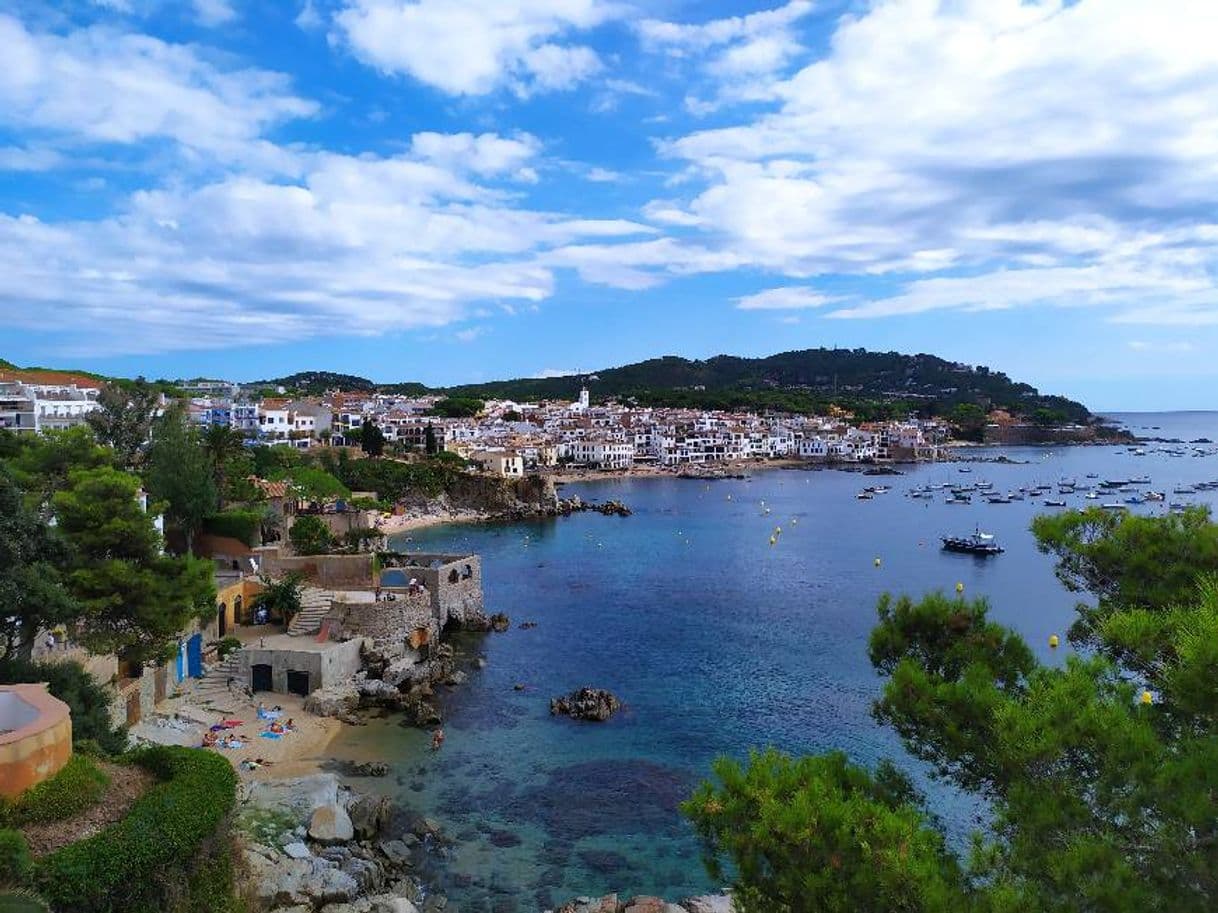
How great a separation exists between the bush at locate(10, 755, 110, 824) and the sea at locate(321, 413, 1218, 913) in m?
5.99

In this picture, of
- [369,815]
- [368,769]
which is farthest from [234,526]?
[369,815]

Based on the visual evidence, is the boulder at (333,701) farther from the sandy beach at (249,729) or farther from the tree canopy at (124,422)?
the tree canopy at (124,422)

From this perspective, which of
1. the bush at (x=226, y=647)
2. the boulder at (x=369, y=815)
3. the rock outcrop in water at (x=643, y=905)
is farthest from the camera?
the bush at (x=226, y=647)

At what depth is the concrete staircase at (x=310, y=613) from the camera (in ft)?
80.3

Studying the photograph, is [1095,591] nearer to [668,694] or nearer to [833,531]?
[668,694]

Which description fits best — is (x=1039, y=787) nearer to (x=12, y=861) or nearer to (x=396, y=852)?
(x=12, y=861)

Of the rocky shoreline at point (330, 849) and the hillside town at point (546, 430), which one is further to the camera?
the hillside town at point (546, 430)

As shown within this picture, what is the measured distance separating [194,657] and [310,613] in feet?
12.0

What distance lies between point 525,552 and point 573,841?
35438mm

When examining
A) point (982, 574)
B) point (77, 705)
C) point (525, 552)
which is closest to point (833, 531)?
point (982, 574)

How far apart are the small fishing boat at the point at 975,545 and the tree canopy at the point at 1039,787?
151ft

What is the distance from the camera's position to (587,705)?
2277 centimetres

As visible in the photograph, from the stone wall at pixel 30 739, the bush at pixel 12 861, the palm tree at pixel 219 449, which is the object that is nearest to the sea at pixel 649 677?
the stone wall at pixel 30 739

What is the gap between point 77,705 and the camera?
1322 cm
